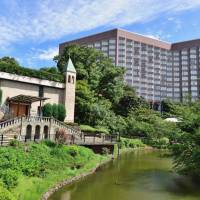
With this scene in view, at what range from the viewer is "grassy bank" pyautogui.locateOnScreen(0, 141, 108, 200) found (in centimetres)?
1762

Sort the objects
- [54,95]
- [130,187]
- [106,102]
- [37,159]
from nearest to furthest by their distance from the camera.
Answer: [130,187] < [37,159] < [54,95] < [106,102]

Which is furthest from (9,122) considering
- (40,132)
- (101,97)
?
(101,97)

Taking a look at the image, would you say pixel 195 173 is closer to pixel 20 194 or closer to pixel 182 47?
pixel 20 194

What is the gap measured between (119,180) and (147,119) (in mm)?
42947

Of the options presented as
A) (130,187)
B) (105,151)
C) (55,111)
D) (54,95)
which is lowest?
(130,187)

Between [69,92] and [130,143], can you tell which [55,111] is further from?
[130,143]

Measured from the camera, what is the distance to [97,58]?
6247 cm

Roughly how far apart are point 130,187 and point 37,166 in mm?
6825

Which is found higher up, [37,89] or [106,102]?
[37,89]

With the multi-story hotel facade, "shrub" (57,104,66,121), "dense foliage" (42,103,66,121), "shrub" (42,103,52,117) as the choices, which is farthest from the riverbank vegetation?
the multi-story hotel facade

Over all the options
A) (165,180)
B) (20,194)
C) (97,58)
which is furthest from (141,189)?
(97,58)

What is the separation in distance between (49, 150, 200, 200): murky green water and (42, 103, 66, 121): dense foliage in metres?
15.8

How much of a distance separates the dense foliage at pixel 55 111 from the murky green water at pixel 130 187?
15.8 m

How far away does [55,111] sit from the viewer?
145 feet
